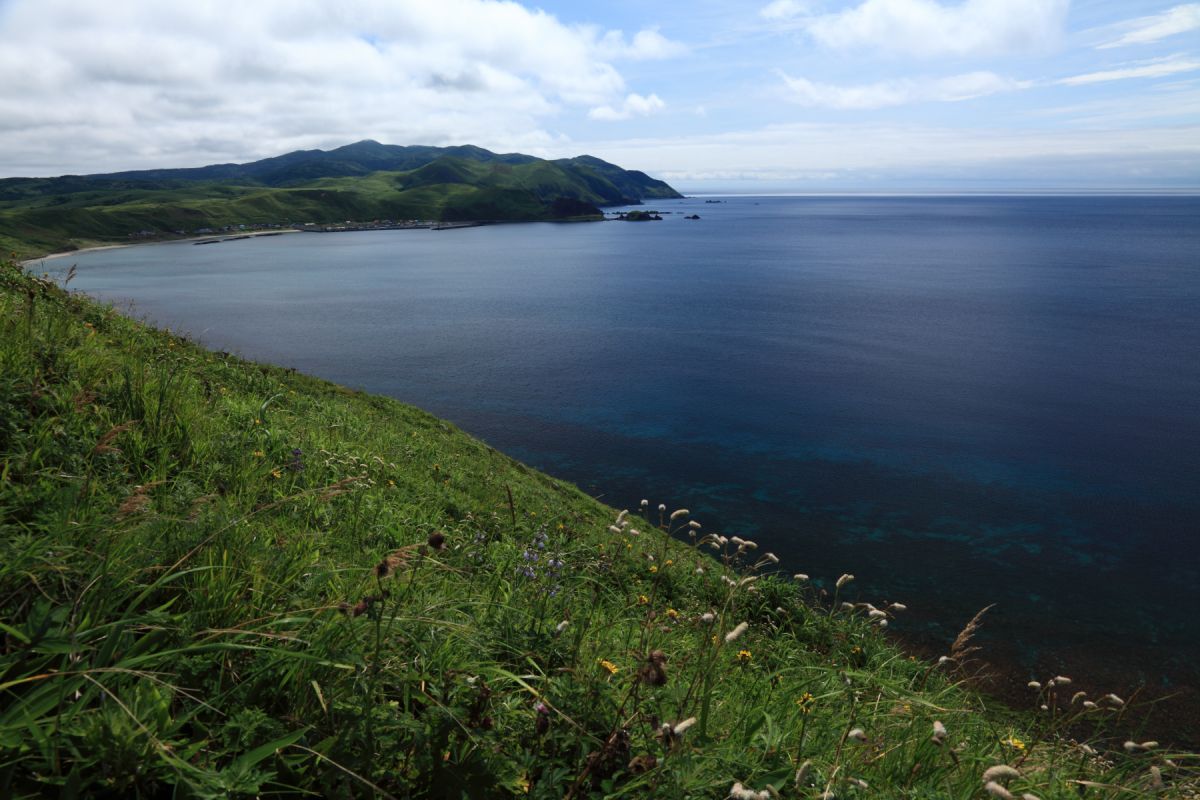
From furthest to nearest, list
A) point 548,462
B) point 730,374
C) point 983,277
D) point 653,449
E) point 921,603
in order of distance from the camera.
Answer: point 983,277
point 730,374
point 653,449
point 548,462
point 921,603

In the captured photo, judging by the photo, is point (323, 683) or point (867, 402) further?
point (867, 402)

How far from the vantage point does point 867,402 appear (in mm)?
50688

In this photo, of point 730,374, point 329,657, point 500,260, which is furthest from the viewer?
point 500,260

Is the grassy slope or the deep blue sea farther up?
the grassy slope

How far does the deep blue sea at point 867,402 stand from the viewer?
2792 cm

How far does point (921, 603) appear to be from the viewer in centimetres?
2569

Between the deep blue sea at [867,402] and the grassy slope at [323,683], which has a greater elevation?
the grassy slope at [323,683]

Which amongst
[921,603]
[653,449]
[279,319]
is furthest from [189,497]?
[279,319]

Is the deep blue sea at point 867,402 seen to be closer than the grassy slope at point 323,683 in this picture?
No

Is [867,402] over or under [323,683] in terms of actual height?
under

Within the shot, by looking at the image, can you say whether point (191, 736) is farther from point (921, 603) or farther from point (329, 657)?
point (921, 603)

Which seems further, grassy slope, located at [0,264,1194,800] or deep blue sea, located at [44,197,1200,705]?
deep blue sea, located at [44,197,1200,705]

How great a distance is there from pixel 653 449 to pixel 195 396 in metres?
34.7

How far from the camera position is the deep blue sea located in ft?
91.6
